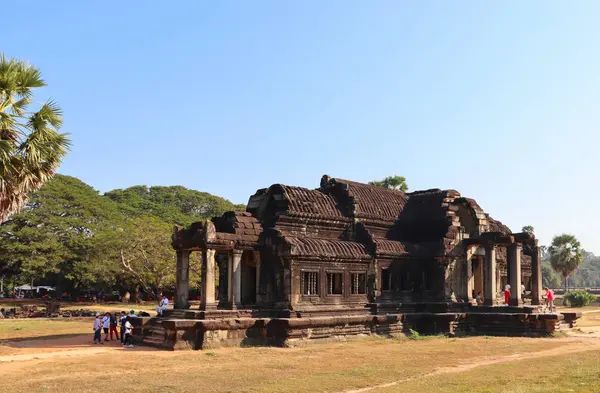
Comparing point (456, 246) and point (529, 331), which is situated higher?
point (456, 246)

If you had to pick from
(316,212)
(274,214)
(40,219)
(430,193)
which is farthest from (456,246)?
(40,219)

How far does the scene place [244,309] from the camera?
65.7 ft

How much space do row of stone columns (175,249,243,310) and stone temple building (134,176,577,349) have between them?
0.04 metres

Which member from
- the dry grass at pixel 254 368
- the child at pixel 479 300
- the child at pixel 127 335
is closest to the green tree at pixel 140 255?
the child at pixel 127 335

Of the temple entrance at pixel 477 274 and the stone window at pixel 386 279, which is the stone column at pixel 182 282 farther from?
the temple entrance at pixel 477 274

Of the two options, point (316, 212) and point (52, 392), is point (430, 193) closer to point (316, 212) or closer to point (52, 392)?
point (316, 212)

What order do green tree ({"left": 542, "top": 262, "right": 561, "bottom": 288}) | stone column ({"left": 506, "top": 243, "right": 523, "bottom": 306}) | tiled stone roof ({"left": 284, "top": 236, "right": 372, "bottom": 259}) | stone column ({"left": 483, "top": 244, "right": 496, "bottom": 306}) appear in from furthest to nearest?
green tree ({"left": 542, "top": 262, "right": 561, "bottom": 288}), stone column ({"left": 483, "top": 244, "right": 496, "bottom": 306}), stone column ({"left": 506, "top": 243, "right": 523, "bottom": 306}), tiled stone roof ({"left": 284, "top": 236, "right": 372, "bottom": 259})

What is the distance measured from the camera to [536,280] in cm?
2553

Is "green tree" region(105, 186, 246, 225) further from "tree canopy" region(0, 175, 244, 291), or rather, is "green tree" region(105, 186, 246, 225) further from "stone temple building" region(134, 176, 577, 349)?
"stone temple building" region(134, 176, 577, 349)

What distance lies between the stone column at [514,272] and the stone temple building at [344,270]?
0.04m

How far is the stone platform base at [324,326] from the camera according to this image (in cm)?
1828

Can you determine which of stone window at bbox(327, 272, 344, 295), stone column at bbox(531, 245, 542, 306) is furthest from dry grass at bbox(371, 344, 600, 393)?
stone column at bbox(531, 245, 542, 306)

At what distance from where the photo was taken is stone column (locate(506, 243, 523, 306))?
2445 cm

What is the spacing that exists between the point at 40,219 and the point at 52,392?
36.6 metres
